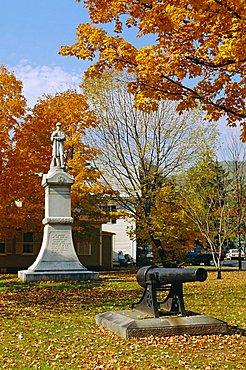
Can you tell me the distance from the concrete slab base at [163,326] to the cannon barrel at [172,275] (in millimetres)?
637

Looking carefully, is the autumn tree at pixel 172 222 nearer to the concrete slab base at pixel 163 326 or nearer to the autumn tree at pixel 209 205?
the autumn tree at pixel 209 205

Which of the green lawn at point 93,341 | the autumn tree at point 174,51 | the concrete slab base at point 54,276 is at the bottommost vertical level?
the green lawn at point 93,341

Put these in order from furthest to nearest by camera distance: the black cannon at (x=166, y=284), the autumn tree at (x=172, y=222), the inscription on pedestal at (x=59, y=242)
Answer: the autumn tree at (x=172, y=222) < the inscription on pedestal at (x=59, y=242) < the black cannon at (x=166, y=284)

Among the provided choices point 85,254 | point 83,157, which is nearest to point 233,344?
point 83,157

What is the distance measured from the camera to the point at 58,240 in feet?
72.3

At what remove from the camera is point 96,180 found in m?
29.1

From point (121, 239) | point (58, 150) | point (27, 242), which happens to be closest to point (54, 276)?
point (58, 150)

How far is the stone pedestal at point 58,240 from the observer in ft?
70.0

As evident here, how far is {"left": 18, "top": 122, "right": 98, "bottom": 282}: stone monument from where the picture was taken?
21.4 metres

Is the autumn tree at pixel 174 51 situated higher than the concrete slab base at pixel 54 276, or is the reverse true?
the autumn tree at pixel 174 51

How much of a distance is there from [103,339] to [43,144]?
2090cm

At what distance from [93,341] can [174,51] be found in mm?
5260

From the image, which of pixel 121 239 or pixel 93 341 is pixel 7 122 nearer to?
pixel 93 341

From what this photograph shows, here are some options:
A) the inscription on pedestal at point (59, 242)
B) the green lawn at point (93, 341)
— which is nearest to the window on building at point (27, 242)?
the inscription on pedestal at point (59, 242)
